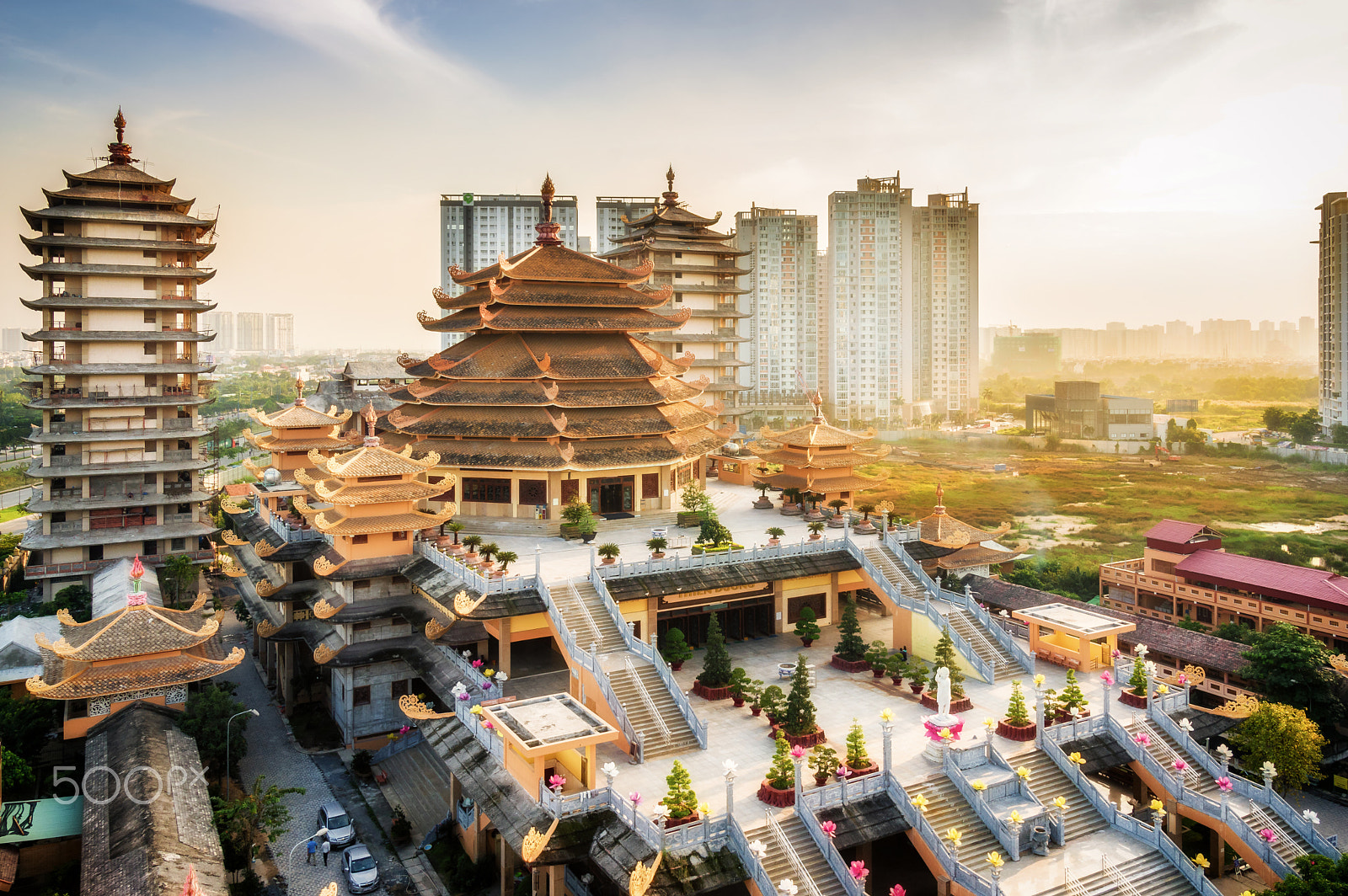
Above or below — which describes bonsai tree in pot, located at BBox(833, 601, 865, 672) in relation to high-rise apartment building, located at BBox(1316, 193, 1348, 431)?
below

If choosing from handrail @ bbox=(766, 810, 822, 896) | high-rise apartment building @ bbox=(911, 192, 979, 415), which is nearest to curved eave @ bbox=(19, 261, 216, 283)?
handrail @ bbox=(766, 810, 822, 896)

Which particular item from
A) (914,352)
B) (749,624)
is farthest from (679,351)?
(914,352)

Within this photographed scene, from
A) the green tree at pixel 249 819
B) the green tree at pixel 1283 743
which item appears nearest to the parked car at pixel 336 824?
the green tree at pixel 249 819

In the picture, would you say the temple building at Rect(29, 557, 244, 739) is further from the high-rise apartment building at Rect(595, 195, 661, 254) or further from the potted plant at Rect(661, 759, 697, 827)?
the high-rise apartment building at Rect(595, 195, 661, 254)

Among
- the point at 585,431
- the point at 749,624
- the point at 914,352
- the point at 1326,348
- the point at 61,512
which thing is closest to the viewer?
the point at 749,624

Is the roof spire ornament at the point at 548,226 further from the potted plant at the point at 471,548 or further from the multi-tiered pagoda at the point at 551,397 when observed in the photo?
the potted plant at the point at 471,548

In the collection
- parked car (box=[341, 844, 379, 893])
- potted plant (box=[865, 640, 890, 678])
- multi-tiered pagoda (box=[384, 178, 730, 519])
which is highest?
multi-tiered pagoda (box=[384, 178, 730, 519])

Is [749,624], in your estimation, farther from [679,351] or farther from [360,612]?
[679,351]
